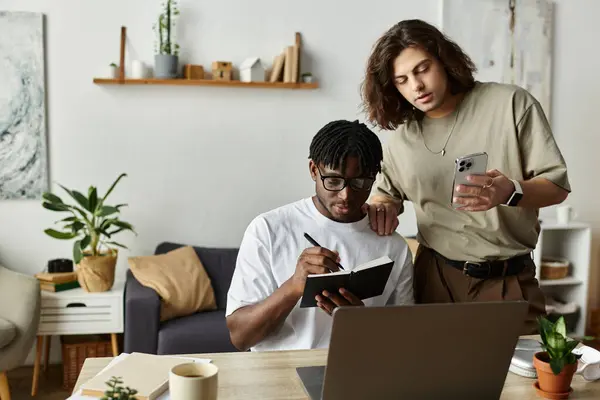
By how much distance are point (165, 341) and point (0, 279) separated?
0.88 metres

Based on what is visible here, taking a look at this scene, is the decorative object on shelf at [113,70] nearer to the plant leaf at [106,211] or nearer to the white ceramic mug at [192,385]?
the plant leaf at [106,211]

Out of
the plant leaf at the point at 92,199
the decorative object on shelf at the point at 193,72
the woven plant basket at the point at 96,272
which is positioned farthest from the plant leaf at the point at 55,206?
the decorative object on shelf at the point at 193,72

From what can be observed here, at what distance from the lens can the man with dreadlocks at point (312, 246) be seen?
1631 mm

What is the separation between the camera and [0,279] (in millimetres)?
3100

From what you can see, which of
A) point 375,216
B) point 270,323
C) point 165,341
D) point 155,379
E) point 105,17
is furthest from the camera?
point 105,17

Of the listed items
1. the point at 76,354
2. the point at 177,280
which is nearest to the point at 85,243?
the point at 177,280

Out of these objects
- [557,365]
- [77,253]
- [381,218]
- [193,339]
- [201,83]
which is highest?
[201,83]

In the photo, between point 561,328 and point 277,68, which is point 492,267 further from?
point 277,68

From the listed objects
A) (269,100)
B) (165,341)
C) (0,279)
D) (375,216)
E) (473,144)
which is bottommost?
(165,341)

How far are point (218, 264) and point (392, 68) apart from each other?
1.87m

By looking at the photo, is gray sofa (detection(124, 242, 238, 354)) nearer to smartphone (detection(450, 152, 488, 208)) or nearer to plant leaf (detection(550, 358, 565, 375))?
smartphone (detection(450, 152, 488, 208))

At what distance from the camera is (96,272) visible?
308cm

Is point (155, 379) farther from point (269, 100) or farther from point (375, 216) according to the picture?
point (269, 100)

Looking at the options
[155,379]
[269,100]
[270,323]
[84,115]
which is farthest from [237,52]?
[155,379]
